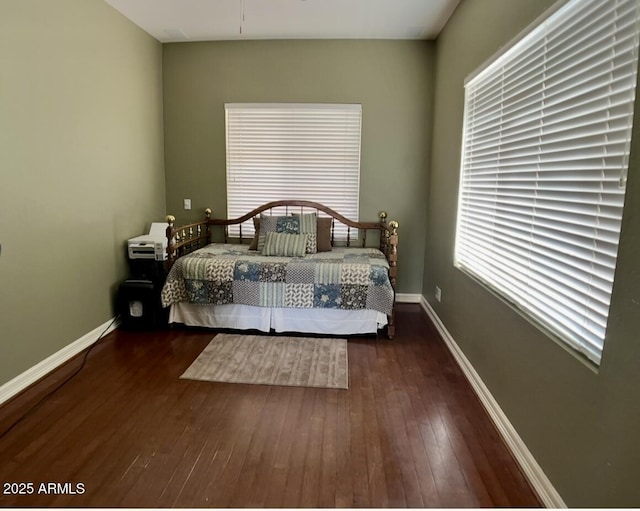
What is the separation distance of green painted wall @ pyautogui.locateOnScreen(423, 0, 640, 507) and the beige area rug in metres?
0.91

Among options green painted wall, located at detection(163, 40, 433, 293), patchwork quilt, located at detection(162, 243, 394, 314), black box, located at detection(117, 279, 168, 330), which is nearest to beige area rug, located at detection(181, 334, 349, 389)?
patchwork quilt, located at detection(162, 243, 394, 314)

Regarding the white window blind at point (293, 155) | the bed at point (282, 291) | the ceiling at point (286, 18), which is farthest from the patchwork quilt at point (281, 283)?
the ceiling at point (286, 18)

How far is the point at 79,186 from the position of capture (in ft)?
9.05

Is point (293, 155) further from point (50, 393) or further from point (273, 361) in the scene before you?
point (50, 393)

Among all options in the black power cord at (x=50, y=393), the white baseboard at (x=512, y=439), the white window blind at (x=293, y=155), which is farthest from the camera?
the white window blind at (x=293, y=155)

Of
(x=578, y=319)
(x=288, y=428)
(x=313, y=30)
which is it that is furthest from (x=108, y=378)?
(x=313, y=30)

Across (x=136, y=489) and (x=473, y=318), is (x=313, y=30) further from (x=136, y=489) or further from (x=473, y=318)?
(x=136, y=489)

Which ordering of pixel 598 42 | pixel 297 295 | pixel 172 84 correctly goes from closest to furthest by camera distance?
pixel 598 42
pixel 297 295
pixel 172 84

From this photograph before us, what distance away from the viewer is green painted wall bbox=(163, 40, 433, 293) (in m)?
3.80

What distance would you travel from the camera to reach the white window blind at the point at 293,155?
3930 millimetres

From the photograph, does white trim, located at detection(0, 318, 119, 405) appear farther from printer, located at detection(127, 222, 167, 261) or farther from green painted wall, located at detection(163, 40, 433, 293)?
green painted wall, located at detection(163, 40, 433, 293)

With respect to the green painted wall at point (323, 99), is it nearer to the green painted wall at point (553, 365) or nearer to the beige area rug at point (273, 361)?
the green painted wall at point (553, 365)

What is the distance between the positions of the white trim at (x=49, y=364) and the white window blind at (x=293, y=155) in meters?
1.76

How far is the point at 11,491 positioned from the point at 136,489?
0.49 m
